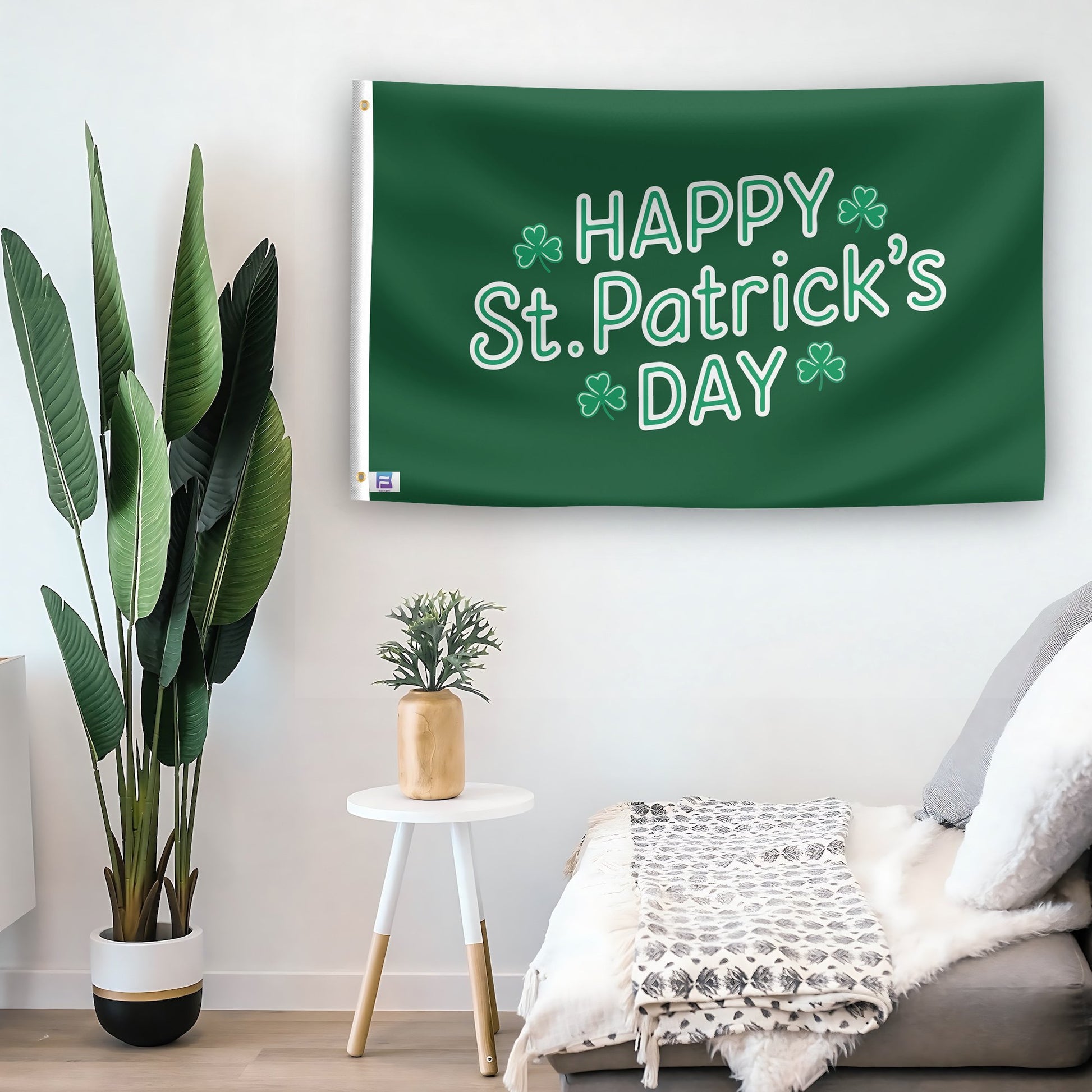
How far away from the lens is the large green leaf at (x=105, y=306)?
2098 mm

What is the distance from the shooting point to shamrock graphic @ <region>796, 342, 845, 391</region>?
7.54 ft

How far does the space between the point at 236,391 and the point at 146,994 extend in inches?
45.6

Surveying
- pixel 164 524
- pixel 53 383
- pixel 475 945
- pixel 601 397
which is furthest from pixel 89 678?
pixel 601 397

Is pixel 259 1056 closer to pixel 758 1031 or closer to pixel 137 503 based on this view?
pixel 137 503

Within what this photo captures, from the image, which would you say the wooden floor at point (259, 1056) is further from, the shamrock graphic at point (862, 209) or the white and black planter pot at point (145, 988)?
the shamrock graphic at point (862, 209)

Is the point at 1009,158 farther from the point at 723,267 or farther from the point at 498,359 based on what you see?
the point at 498,359

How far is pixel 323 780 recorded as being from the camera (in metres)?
2.37

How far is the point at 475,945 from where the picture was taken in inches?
78.1

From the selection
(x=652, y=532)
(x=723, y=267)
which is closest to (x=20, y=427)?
(x=652, y=532)

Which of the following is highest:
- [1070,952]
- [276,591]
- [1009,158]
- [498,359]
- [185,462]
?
[1009,158]

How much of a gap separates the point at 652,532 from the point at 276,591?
82 centimetres

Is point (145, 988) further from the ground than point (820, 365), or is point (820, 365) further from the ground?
point (820, 365)

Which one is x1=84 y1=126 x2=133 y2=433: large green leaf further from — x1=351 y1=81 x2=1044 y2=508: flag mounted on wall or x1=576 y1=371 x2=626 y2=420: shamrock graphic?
x1=576 y1=371 x2=626 y2=420: shamrock graphic

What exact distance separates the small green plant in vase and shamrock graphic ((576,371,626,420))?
1.72 feet
